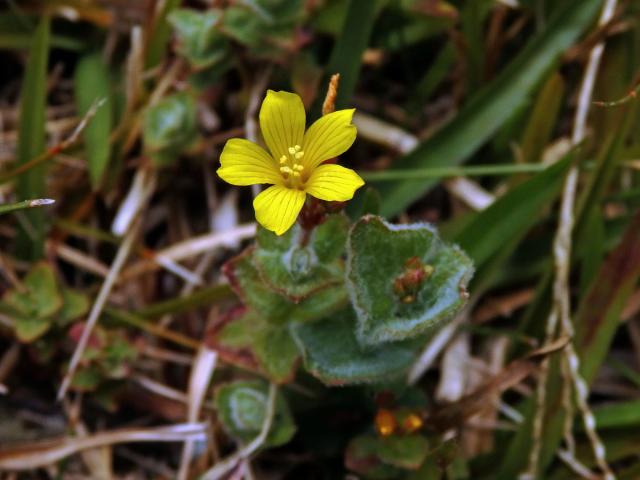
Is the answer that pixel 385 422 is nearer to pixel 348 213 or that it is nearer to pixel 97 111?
pixel 348 213

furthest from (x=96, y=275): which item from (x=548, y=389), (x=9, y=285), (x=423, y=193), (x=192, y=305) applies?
(x=548, y=389)

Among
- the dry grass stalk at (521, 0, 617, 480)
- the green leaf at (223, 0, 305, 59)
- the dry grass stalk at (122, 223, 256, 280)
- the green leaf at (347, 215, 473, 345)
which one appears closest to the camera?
the green leaf at (347, 215, 473, 345)

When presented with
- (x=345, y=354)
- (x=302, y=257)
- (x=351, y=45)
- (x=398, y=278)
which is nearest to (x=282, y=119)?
(x=302, y=257)

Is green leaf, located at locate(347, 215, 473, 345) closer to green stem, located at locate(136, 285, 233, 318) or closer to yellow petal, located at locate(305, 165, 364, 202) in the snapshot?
yellow petal, located at locate(305, 165, 364, 202)

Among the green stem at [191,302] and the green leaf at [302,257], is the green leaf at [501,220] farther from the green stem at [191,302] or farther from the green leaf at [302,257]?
the green stem at [191,302]

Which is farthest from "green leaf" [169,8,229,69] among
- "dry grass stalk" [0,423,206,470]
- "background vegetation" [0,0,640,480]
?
"dry grass stalk" [0,423,206,470]

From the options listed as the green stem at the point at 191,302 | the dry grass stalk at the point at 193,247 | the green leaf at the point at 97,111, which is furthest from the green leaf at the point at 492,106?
the green leaf at the point at 97,111
